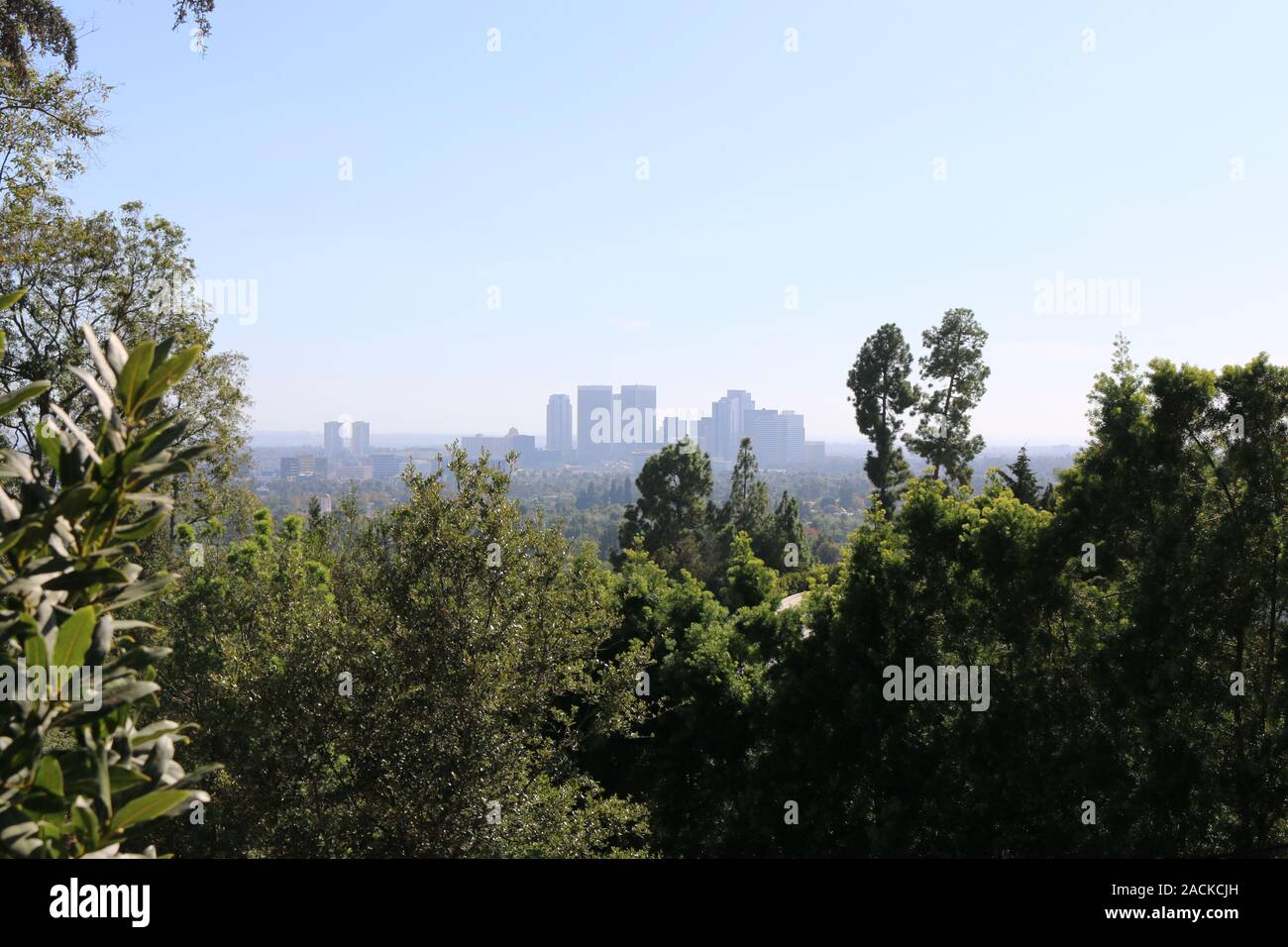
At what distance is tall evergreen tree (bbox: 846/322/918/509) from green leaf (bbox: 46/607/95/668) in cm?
3837

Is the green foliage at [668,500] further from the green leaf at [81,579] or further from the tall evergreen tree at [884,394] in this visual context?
the green leaf at [81,579]

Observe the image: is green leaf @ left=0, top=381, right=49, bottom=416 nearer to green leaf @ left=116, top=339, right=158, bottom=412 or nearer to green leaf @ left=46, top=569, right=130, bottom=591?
green leaf @ left=116, top=339, right=158, bottom=412

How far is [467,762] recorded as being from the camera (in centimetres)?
1166

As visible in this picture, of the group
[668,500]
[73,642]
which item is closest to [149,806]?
[73,642]

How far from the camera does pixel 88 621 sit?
1.69 meters

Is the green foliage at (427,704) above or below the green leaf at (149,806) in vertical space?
below

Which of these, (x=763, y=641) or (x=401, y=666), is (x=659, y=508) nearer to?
(x=763, y=641)

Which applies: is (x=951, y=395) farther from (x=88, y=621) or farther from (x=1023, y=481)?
(x=88, y=621)

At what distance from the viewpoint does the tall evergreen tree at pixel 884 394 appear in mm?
38656

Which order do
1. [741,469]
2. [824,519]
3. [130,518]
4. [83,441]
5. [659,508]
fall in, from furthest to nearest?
[824,519]
[741,469]
[659,508]
[130,518]
[83,441]

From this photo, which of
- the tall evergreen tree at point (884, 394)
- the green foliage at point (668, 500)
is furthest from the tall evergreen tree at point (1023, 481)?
the green foliage at point (668, 500)

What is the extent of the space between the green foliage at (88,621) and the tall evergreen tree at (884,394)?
38.2 m

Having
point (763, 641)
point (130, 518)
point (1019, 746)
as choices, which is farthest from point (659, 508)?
point (130, 518)
